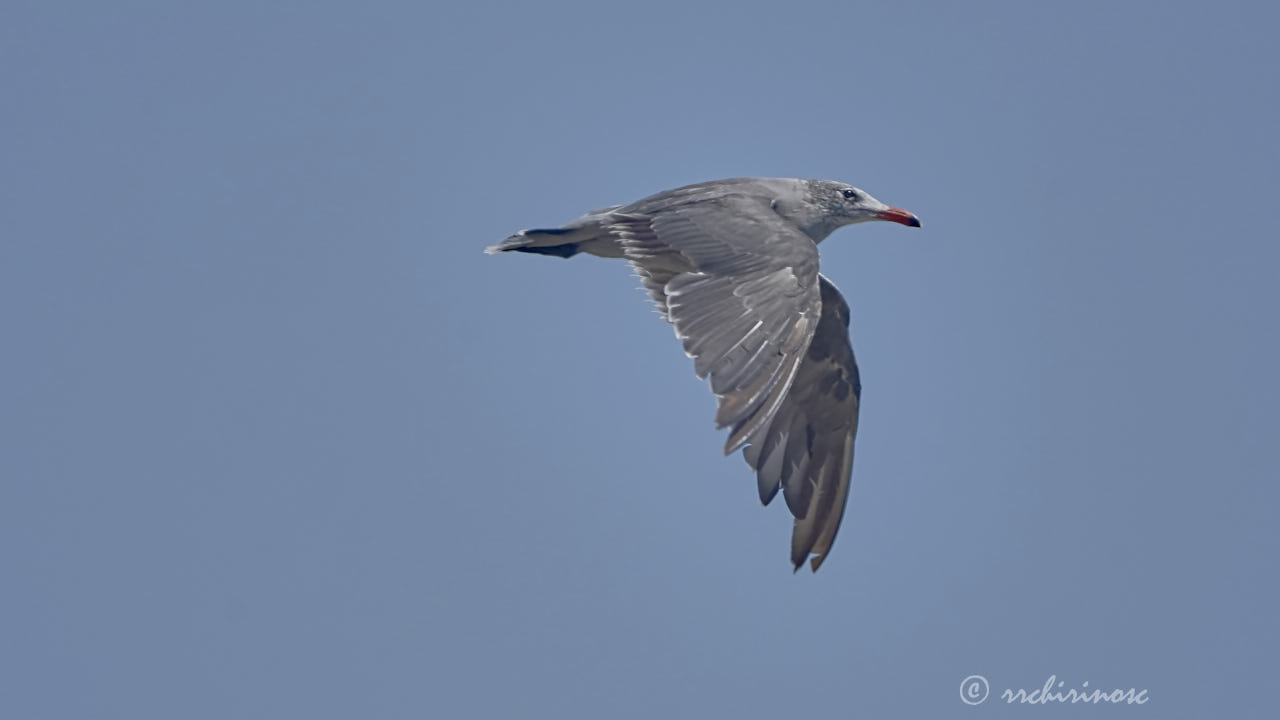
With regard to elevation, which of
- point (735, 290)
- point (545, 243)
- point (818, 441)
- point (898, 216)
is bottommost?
point (818, 441)

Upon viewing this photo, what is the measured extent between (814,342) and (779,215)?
1137 mm

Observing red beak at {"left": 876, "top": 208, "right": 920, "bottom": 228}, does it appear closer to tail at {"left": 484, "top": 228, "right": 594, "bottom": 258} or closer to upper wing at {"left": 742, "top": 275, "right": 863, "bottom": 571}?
upper wing at {"left": 742, "top": 275, "right": 863, "bottom": 571}

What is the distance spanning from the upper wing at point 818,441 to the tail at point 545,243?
2162 mm

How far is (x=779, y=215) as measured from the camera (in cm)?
1346

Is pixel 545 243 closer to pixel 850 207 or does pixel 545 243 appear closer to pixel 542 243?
pixel 542 243

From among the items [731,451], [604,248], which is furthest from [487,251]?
[731,451]

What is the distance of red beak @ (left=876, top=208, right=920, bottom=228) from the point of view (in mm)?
13977

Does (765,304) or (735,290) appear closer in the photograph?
(765,304)

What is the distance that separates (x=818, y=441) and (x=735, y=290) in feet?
8.01

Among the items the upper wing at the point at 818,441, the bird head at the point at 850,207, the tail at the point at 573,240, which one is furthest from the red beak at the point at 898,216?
the tail at the point at 573,240

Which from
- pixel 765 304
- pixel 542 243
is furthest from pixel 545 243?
pixel 765 304

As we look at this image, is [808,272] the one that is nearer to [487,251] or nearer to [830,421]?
[830,421]

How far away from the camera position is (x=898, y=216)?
14031 mm

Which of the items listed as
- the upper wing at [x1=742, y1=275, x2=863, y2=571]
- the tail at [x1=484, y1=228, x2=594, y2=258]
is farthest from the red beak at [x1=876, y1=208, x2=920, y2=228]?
the tail at [x1=484, y1=228, x2=594, y2=258]
